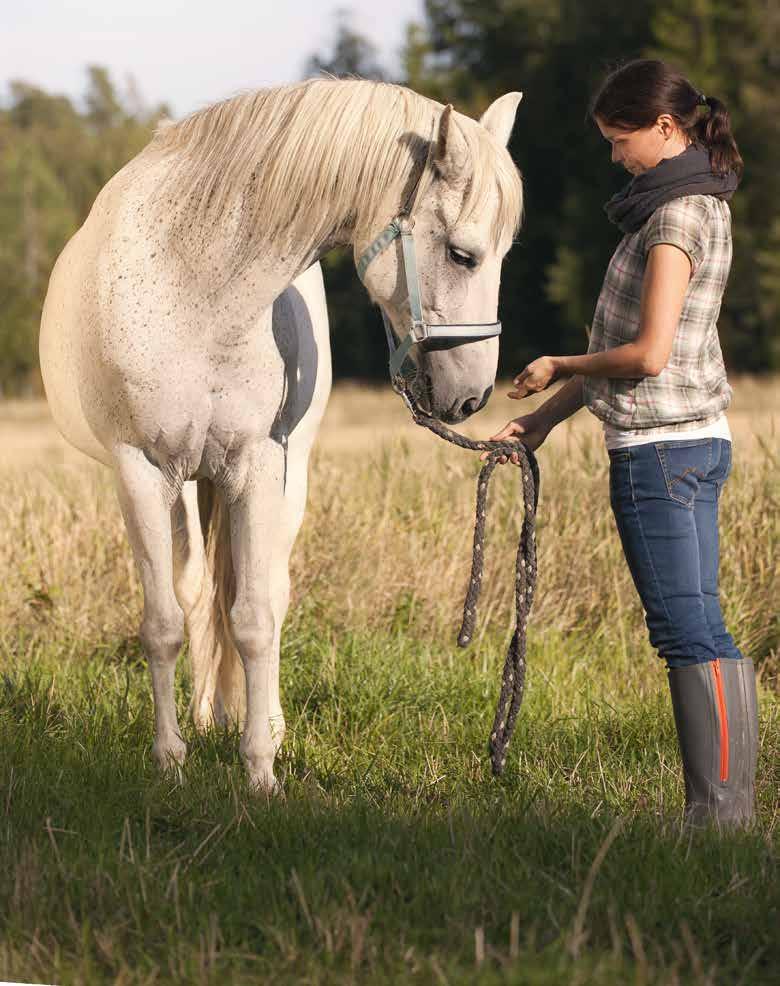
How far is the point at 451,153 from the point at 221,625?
2.05m

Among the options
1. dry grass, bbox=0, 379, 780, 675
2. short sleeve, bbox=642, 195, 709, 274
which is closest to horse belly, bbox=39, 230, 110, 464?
dry grass, bbox=0, 379, 780, 675

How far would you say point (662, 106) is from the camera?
3252mm

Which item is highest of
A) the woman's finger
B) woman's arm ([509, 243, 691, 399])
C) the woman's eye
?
the woman's eye

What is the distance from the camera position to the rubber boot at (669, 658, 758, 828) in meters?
3.38

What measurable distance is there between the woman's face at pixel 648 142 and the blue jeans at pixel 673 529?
2.48 ft

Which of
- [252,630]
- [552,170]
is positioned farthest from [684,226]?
[552,170]

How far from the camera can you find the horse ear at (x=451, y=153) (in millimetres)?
3311

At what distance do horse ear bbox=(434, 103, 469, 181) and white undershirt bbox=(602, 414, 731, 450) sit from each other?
0.82 metres

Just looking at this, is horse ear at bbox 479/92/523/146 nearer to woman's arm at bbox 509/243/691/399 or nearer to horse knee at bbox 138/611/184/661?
Result: woman's arm at bbox 509/243/691/399

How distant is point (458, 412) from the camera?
3.53 metres

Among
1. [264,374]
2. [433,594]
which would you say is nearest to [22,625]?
[433,594]

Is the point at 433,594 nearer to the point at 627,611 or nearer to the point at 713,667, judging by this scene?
the point at 627,611

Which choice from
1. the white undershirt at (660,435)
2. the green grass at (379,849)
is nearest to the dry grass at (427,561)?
the green grass at (379,849)

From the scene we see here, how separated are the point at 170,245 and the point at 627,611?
9.43ft
